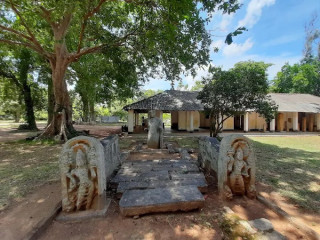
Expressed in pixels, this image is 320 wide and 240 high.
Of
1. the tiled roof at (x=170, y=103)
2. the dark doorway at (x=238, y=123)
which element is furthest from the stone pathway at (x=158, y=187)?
the dark doorway at (x=238, y=123)

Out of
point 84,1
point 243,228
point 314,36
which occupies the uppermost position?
point 314,36

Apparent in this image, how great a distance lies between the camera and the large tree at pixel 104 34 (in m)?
6.32

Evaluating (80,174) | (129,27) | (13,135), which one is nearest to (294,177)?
(80,174)

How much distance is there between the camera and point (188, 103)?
17078 millimetres

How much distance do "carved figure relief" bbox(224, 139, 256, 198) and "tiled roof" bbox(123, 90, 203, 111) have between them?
12.0 m

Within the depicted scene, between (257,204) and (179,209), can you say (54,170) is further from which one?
(257,204)

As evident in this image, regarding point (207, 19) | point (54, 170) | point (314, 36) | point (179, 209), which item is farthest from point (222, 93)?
point (314, 36)

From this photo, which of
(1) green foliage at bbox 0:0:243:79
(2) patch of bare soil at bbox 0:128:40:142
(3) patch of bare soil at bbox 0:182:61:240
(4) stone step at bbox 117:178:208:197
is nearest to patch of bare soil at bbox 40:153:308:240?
(3) patch of bare soil at bbox 0:182:61:240

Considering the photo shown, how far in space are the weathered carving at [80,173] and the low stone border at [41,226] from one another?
0.16 metres

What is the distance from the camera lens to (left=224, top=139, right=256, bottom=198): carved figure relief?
3471 mm

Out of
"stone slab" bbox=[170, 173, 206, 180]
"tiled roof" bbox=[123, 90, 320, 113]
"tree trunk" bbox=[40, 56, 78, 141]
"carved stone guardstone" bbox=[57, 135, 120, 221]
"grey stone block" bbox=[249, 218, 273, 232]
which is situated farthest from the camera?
"tiled roof" bbox=[123, 90, 320, 113]

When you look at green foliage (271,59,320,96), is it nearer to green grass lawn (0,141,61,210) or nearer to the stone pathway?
the stone pathway

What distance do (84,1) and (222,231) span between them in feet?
21.6

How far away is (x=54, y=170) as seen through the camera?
539 cm
